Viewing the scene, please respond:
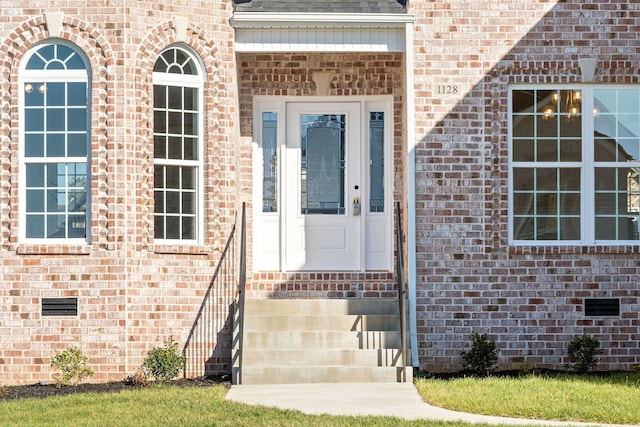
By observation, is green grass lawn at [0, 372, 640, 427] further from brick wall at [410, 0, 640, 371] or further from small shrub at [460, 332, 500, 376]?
brick wall at [410, 0, 640, 371]

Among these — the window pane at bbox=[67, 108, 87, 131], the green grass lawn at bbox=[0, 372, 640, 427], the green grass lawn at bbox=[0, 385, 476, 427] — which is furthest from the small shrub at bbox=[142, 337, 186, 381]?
the window pane at bbox=[67, 108, 87, 131]

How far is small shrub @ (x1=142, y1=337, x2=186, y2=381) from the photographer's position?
44.5 ft

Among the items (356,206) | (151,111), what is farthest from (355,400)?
(151,111)

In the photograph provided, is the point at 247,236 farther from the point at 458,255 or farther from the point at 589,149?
the point at 589,149

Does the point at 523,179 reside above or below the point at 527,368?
above

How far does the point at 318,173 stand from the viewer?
15.4 metres

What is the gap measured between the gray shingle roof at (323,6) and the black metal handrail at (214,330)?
8.13 feet

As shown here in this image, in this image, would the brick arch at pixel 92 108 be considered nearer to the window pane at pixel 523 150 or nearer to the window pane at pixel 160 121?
the window pane at pixel 160 121

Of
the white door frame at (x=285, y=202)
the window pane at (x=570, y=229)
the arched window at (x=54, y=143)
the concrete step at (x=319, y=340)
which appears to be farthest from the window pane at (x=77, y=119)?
the window pane at (x=570, y=229)

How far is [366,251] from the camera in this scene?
50.2ft

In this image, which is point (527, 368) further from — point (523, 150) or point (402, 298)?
point (523, 150)

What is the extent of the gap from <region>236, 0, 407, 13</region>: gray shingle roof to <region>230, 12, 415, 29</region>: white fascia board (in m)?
→ 0.18

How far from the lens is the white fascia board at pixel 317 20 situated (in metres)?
14.2

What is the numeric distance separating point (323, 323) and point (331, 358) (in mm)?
860
